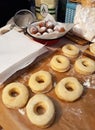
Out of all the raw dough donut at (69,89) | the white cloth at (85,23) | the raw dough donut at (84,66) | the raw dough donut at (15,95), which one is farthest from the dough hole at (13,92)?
the white cloth at (85,23)

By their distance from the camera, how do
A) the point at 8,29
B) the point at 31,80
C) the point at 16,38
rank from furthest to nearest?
the point at 8,29, the point at 16,38, the point at 31,80

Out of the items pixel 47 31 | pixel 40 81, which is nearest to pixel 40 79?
pixel 40 81

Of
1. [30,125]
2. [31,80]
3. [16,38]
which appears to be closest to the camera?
[30,125]

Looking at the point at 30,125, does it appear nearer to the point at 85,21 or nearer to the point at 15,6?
the point at 85,21

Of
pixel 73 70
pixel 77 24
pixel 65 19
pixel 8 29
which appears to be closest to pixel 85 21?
pixel 77 24

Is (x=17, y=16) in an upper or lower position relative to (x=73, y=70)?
upper

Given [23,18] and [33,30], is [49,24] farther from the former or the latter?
[23,18]
